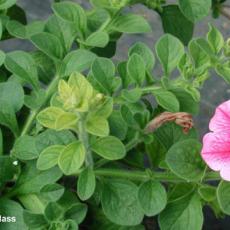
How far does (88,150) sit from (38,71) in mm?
232

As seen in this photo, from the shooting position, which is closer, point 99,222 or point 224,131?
point 224,131

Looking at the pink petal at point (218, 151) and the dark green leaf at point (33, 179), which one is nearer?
the pink petal at point (218, 151)

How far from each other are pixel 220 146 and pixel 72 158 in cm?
20

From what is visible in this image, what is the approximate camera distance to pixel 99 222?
3.18 ft

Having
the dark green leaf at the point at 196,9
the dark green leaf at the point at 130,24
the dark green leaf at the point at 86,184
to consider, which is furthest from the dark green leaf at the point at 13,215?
the dark green leaf at the point at 196,9

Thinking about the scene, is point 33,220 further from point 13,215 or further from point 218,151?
point 218,151

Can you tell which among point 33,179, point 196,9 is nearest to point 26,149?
point 33,179

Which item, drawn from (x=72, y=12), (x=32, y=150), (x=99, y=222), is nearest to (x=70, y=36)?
(x=72, y=12)

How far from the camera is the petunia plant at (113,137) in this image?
2.54 feet

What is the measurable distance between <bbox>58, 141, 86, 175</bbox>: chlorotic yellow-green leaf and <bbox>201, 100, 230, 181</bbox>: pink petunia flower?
16 centimetres

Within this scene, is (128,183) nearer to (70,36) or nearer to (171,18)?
(70,36)

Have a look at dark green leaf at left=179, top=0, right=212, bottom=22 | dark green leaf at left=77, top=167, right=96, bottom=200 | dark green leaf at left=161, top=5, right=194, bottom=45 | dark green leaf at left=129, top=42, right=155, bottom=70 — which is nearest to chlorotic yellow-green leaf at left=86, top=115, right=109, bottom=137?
dark green leaf at left=77, top=167, right=96, bottom=200

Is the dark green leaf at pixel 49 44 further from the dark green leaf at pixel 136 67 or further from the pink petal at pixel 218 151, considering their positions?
the pink petal at pixel 218 151

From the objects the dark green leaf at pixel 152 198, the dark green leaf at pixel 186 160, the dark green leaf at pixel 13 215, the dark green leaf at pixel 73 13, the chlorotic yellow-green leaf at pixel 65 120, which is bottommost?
the dark green leaf at pixel 13 215
